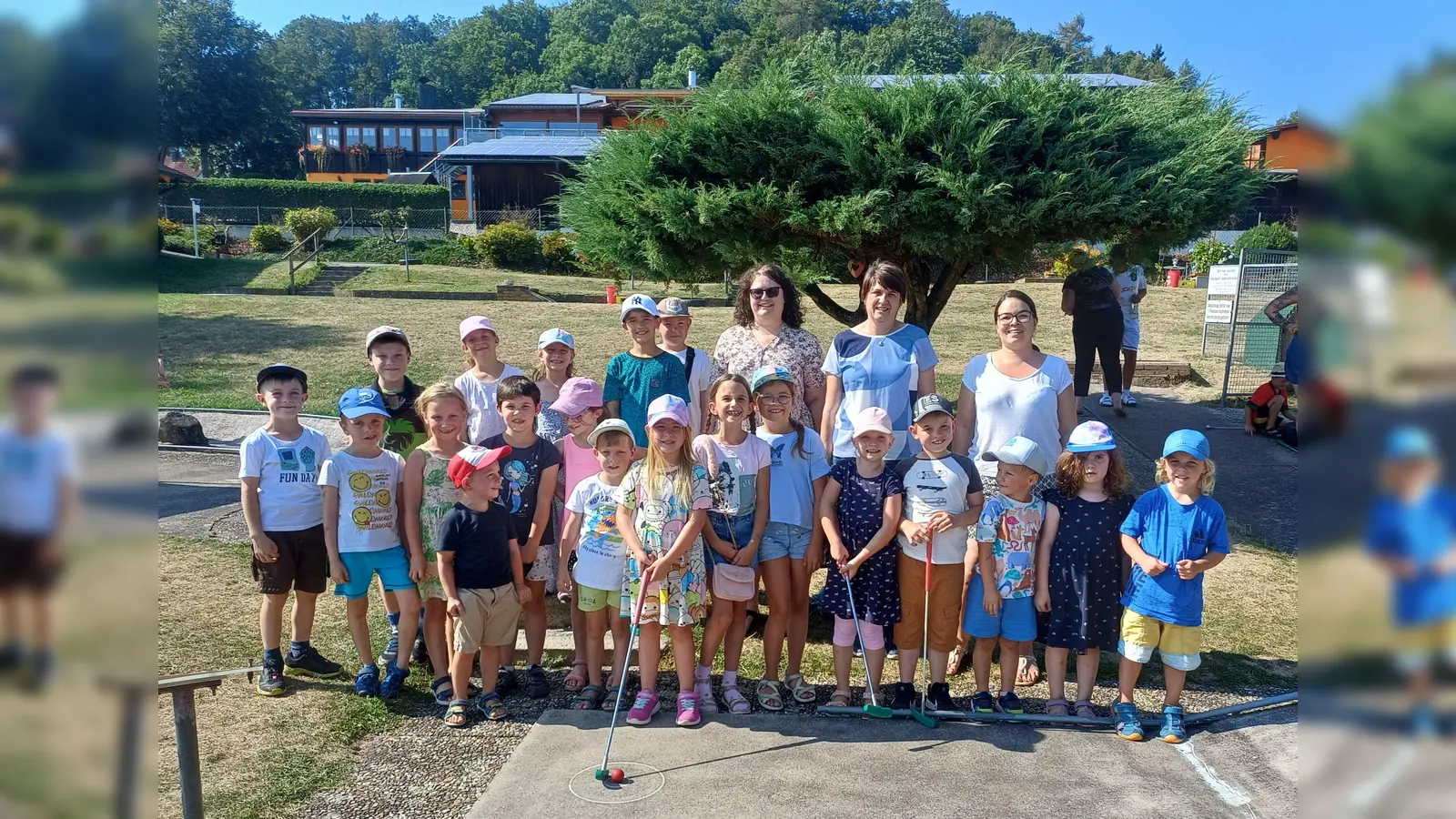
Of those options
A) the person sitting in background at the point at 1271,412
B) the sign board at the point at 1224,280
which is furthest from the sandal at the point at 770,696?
the sign board at the point at 1224,280

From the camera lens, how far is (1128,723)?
4.47 metres

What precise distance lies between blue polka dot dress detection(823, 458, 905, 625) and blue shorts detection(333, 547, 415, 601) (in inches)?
83.4

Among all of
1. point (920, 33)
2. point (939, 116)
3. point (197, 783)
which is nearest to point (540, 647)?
point (197, 783)

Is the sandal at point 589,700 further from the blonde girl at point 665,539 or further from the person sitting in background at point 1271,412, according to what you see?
the person sitting in background at point 1271,412

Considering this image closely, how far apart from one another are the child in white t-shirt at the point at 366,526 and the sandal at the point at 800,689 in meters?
1.85

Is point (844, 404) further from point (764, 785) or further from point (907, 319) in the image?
point (907, 319)

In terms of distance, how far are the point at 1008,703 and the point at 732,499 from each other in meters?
1.61

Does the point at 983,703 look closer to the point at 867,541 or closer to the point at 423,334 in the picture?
the point at 867,541

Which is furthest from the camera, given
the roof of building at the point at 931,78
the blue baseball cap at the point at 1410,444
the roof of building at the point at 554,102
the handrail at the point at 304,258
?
the roof of building at the point at 554,102

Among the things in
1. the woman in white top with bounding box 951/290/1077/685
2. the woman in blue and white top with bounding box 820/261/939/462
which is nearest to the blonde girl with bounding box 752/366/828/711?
the woman in blue and white top with bounding box 820/261/939/462

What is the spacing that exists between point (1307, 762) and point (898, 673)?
4.57 metres

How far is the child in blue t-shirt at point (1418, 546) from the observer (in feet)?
1.74

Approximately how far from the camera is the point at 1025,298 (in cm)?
496

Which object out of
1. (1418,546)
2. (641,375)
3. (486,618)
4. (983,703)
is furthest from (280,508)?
(1418,546)
